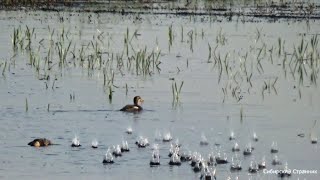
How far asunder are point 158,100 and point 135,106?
1602 millimetres

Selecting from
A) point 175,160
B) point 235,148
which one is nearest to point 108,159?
point 175,160

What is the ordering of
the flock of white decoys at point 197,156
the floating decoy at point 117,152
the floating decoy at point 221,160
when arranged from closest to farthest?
the flock of white decoys at point 197,156 < the floating decoy at point 221,160 < the floating decoy at point 117,152

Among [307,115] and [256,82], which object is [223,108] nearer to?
[307,115]

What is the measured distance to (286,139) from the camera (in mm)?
15930

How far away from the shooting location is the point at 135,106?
711 inches

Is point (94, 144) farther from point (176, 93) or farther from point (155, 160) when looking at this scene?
point (176, 93)

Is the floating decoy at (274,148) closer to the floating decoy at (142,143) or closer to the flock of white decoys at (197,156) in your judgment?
the flock of white decoys at (197,156)

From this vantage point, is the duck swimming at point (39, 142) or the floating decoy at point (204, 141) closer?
the duck swimming at point (39, 142)

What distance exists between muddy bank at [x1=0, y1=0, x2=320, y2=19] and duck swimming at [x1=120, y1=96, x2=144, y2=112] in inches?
699

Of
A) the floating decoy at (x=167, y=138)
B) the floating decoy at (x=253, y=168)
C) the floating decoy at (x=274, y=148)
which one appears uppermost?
the floating decoy at (x=167, y=138)

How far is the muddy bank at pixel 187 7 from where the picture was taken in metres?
37.0

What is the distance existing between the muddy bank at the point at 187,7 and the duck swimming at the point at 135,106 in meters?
17.7

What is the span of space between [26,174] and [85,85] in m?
8.22

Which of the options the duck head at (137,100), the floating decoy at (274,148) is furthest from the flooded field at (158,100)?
the duck head at (137,100)
